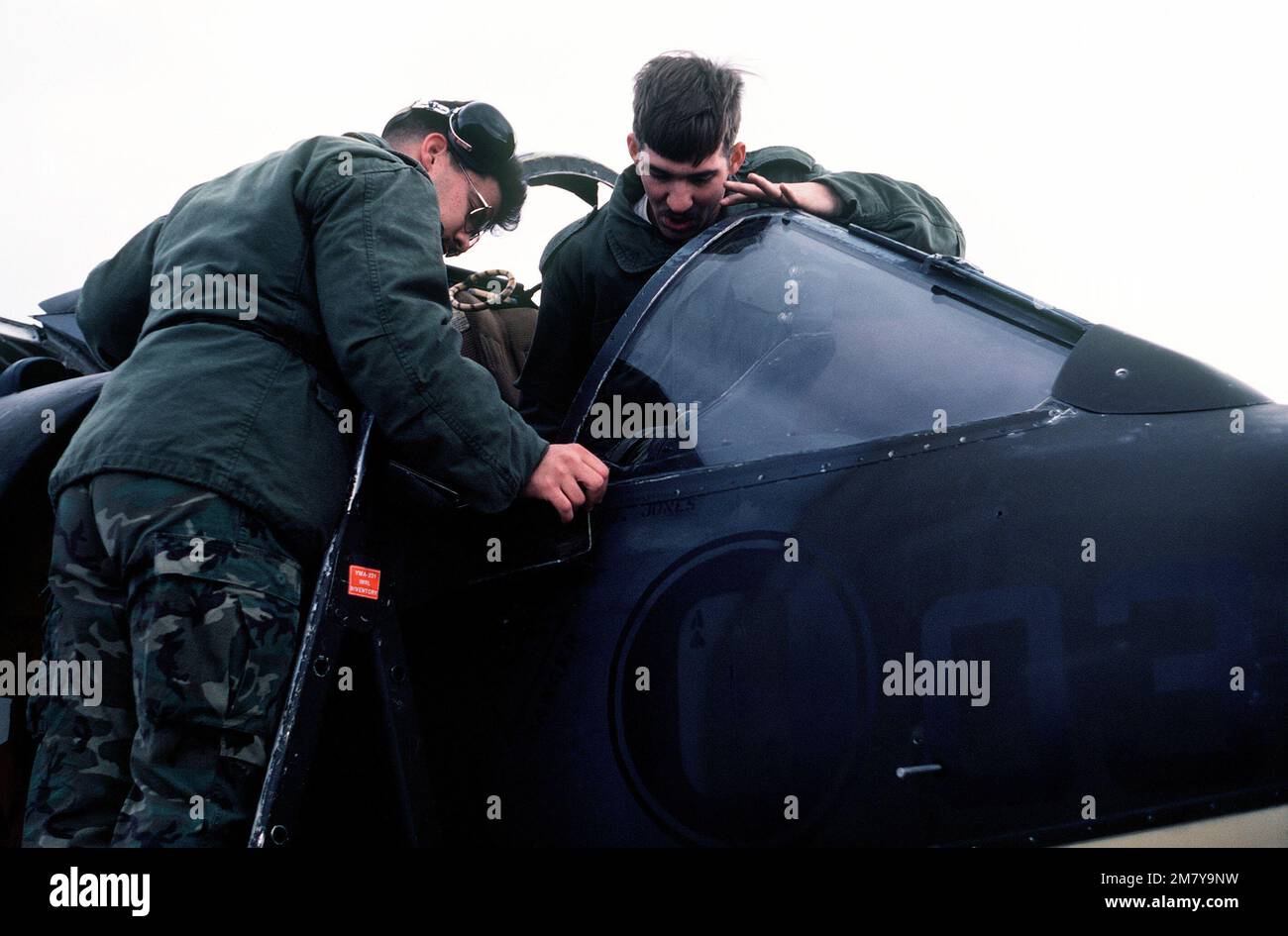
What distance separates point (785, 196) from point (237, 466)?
4.66 ft

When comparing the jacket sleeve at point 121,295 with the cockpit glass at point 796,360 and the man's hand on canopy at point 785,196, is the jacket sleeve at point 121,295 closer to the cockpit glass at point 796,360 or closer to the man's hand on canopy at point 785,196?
the cockpit glass at point 796,360

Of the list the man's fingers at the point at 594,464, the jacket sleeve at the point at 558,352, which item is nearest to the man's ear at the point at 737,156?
the jacket sleeve at the point at 558,352

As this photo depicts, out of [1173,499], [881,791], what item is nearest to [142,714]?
[881,791]

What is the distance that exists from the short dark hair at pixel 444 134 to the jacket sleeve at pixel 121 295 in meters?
0.64

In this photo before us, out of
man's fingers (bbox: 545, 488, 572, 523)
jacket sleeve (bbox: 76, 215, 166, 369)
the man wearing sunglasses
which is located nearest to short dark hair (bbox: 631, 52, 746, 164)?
the man wearing sunglasses

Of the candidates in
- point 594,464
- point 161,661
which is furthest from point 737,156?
point 161,661

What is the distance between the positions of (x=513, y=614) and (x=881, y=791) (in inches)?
32.8

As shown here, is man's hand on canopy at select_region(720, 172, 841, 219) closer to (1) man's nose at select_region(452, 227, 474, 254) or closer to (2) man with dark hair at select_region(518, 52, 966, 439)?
(2) man with dark hair at select_region(518, 52, 966, 439)

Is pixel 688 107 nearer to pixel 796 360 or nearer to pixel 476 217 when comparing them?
pixel 476 217

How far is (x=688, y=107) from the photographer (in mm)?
2771

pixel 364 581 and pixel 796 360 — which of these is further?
pixel 796 360

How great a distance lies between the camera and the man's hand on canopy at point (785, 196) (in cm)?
275

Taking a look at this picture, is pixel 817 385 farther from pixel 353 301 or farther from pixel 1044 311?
pixel 353 301

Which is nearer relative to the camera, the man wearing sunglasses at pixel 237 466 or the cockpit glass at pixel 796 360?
the man wearing sunglasses at pixel 237 466
